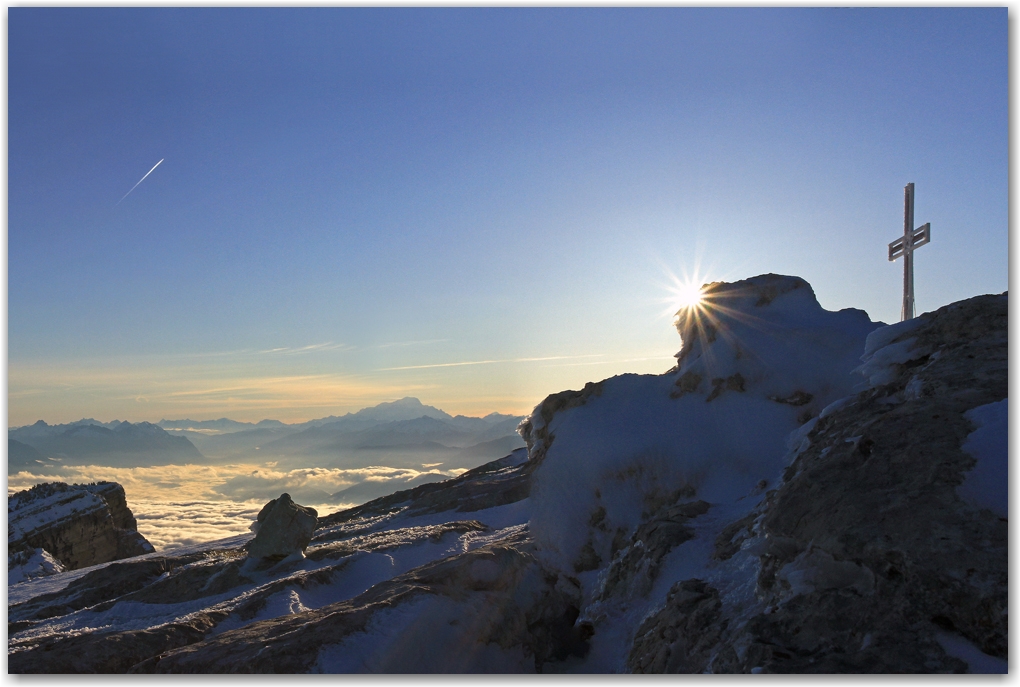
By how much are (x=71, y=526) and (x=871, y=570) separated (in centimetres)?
7739

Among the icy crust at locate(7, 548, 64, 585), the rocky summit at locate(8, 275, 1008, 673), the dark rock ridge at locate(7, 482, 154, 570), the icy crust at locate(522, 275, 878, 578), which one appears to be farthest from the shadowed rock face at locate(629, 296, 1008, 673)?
the dark rock ridge at locate(7, 482, 154, 570)

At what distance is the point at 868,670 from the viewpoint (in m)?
7.26

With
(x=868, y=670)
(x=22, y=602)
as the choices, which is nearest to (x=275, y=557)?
(x=22, y=602)

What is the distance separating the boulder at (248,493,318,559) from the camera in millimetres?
29984

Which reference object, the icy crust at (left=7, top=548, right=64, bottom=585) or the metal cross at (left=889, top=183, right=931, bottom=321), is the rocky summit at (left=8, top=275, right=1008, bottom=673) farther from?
the icy crust at (left=7, top=548, right=64, bottom=585)

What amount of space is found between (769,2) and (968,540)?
10.0 m

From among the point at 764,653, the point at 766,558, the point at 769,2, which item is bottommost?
the point at 764,653

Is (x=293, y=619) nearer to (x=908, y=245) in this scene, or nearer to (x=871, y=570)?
(x=871, y=570)

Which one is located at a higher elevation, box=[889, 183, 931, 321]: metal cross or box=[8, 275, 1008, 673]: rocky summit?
box=[889, 183, 931, 321]: metal cross

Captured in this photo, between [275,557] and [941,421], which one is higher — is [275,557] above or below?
below

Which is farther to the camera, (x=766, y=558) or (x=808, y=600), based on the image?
(x=766, y=558)

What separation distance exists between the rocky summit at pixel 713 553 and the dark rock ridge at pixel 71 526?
132 ft

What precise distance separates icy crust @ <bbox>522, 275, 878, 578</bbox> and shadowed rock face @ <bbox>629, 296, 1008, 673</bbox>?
8.25m

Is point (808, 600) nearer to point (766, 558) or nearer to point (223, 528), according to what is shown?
point (766, 558)
